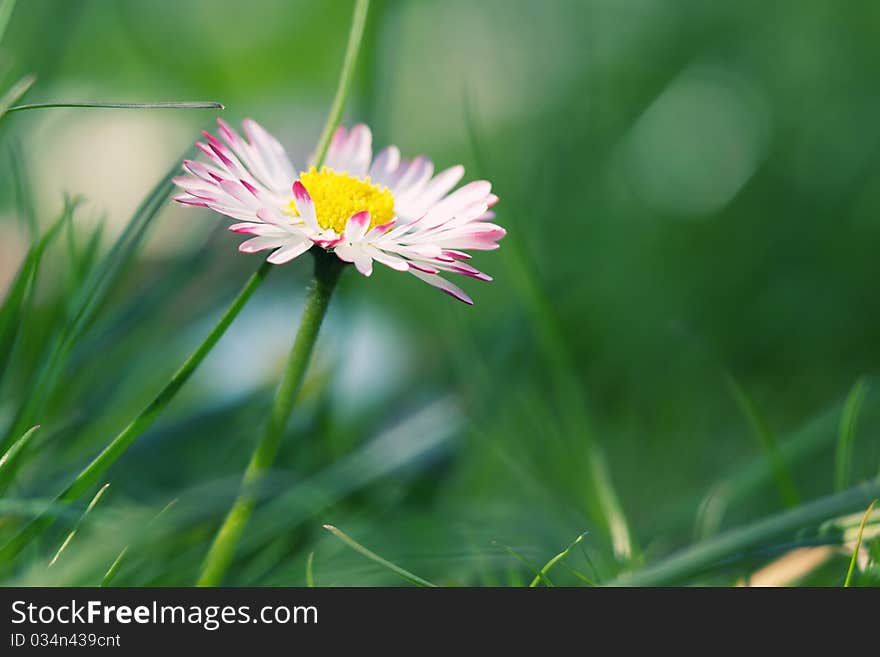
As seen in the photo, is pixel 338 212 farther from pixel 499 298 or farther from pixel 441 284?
pixel 499 298

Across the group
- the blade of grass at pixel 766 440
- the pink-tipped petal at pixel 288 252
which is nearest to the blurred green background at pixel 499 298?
the blade of grass at pixel 766 440

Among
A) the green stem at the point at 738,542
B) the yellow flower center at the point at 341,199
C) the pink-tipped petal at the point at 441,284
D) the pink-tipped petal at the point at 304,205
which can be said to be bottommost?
the green stem at the point at 738,542

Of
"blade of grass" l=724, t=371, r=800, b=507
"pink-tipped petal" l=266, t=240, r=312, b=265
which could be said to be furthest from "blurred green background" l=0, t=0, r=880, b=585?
"pink-tipped petal" l=266, t=240, r=312, b=265

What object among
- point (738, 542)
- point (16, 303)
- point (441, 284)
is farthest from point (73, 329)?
point (738, 542)

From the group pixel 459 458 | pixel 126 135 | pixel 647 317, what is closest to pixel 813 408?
pixel 647 317

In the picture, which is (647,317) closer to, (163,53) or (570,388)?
(570,388)

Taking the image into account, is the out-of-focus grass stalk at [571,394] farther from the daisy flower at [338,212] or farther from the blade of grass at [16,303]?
the blade of grass at [16,303]
